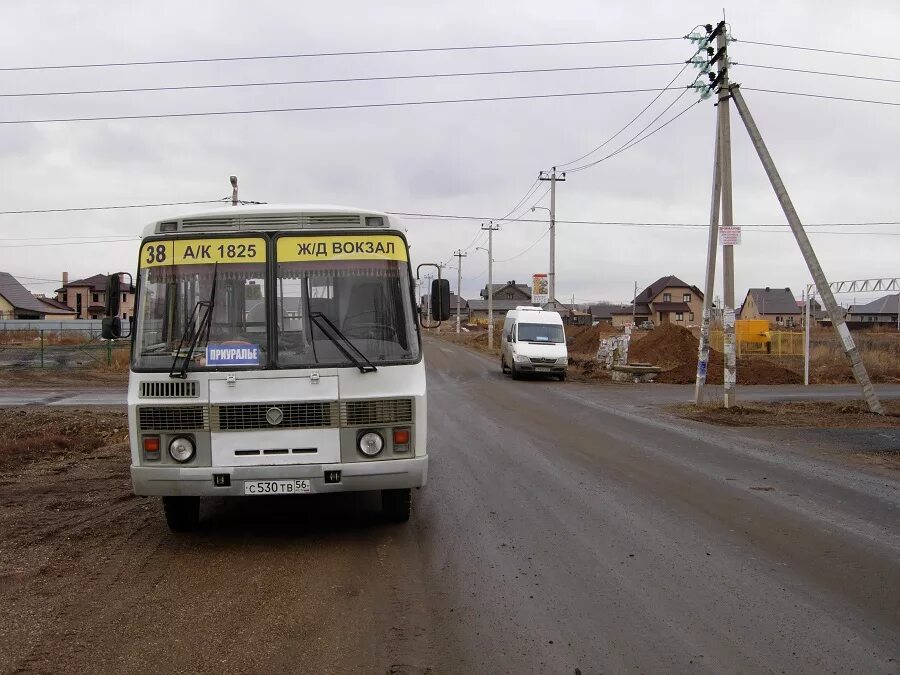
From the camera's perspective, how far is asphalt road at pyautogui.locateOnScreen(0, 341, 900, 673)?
159 inches

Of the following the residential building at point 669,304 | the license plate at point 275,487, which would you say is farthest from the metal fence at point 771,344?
the residential building at point 669,304

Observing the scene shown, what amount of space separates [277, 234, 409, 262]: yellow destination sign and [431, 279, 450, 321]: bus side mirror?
0.80m

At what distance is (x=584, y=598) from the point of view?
487cm

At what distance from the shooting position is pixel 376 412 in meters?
5.91

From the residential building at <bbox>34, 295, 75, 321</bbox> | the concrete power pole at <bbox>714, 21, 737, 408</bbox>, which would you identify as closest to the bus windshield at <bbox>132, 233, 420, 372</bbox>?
the concrete power pole at <bbox>714, 21, 737, 408</bbox>

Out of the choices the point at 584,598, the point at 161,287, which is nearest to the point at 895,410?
the point at 584,598

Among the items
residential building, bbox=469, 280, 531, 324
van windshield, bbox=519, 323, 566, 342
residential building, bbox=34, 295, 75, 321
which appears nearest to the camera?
van windshield, bbox=519, 323, 566, 342

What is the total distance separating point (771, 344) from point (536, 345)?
1785cm

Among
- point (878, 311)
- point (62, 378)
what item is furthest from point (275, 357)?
point (878, 311)

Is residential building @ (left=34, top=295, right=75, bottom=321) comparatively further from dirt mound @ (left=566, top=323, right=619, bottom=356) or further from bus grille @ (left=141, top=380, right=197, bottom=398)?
bus grille @ (left=141, top=380, right=197, bottom=398)

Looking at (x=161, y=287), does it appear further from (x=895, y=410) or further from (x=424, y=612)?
(x=895, y=410)

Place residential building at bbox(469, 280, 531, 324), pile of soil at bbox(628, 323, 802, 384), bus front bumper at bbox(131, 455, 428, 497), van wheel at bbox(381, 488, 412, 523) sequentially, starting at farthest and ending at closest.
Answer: residential building at bbox(469, 280, 531, 324) → pile of soil at bbox(628, 323, 802, 384) → van wheel at bbox(381, 488, 412, 523) → bus front bumper at bbox(131, 455, 428, 497)

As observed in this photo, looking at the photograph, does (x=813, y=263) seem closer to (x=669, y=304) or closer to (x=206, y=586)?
(x=206, y=586)

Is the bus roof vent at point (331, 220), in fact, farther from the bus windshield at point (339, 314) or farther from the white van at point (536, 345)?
the white van at point (536, 345)
